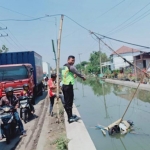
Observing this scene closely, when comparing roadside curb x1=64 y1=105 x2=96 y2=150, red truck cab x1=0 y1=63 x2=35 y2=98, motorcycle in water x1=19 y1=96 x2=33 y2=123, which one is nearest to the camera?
roadside curb x1=64 y1=105 x2=96 y2=150

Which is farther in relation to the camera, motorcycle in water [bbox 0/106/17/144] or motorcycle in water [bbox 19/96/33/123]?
motorcycle in water [bbox 19/96/33/123]

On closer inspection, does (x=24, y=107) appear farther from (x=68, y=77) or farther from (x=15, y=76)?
(x=15, y=76)

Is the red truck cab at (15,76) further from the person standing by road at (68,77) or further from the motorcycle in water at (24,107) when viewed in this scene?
the person standing by road at (68,77)

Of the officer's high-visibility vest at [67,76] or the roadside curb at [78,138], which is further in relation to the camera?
the officer's high-visibility vest at [67,76]

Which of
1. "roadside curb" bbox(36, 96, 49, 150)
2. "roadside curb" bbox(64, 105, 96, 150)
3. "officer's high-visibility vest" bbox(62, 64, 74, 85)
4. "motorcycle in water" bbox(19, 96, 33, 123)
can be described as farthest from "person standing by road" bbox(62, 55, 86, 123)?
"motorcycle in water" bbox(19, 96, 33, 123)

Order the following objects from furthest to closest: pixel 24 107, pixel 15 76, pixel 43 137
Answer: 1. pixel 15 76
2. pixel 24 107
3. pixel 43 137

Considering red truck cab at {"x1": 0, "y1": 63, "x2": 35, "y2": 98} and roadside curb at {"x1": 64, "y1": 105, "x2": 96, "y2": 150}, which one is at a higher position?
red truck cab at {"x1": 0, "y1": 63, "x2": 35, "y2": 98}

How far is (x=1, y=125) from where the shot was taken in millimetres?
6465

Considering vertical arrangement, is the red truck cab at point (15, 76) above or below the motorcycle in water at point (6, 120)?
above

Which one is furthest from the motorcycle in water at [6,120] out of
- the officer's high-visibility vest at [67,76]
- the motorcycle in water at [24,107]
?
the motorcycle in water at [24,107]

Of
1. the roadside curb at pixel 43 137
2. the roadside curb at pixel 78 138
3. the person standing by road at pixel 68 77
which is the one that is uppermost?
the person standing by road at pixel 68 77

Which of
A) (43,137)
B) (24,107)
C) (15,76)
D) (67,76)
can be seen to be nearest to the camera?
(67,76)

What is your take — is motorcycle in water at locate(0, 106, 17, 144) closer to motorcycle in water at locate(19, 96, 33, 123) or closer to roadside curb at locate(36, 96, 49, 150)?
roadside curb at locate(36, 96, 49, 150)

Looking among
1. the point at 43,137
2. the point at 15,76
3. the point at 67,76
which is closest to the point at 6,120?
the point at 43,137
